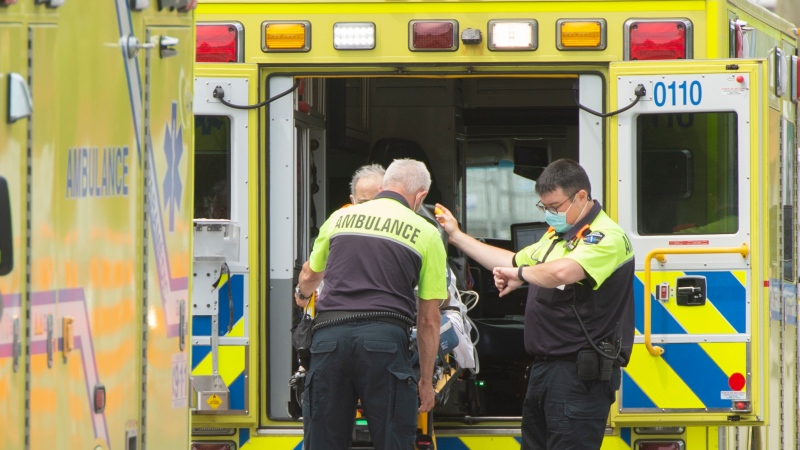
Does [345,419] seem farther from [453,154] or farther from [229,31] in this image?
[453,154]

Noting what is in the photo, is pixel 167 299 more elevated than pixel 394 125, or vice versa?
pixel 394 125

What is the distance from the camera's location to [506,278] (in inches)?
195

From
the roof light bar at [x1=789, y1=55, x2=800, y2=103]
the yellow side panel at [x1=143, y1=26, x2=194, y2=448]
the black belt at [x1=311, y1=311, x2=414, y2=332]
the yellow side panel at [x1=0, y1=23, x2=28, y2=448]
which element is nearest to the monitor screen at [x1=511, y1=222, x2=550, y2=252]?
the roof light bar at [x1=789, y1=55, x2=800, y2=103]

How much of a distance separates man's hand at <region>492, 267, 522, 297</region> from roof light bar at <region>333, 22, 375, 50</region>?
41.1 inches

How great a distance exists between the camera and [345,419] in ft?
15.6

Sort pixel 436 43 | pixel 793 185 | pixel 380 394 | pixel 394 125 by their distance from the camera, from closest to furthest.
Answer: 1. pixel 380 394
2. pixel 436 43
3. pixel 793 185
4. pixel 394 125

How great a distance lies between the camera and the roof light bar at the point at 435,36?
201 inches

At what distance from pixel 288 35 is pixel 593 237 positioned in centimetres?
147

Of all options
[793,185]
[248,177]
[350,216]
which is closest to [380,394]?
[350,216]

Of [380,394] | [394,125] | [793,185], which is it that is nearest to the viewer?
[380,394]

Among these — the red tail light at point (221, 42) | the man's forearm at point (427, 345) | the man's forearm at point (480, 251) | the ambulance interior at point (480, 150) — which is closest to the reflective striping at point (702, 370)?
the man's forearm at point (480, 251)

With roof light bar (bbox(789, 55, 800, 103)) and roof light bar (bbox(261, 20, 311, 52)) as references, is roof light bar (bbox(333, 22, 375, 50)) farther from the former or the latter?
roof light bar (bbox(789, 55, 800, 103))

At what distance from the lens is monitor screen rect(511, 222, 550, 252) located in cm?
852

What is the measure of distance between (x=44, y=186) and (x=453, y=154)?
576 centimetres
